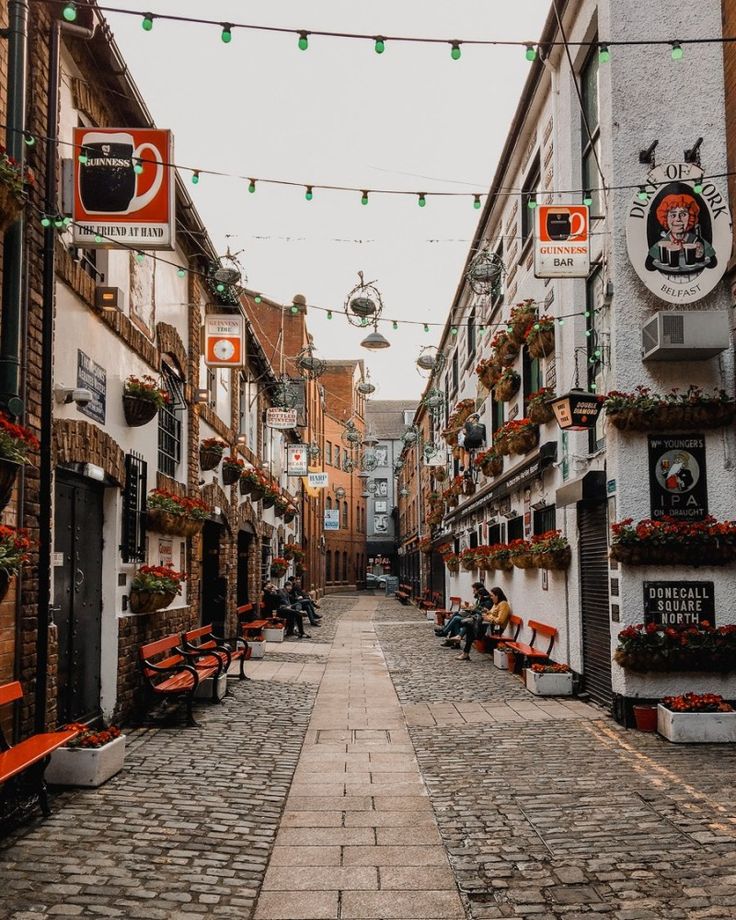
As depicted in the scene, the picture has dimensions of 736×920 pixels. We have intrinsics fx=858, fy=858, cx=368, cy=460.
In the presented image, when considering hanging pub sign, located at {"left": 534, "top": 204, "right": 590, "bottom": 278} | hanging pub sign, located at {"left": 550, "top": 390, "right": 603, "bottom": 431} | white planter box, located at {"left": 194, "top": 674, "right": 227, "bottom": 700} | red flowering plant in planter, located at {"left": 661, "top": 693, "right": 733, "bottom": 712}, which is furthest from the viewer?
white planter box, located at {"left": 194, "top": 674, "right": 227, "bottom": 700}

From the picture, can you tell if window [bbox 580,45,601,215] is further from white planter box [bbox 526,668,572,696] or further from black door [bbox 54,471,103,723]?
black door [bbox 54,471,103,723]

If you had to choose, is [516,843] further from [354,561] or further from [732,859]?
[354,561]

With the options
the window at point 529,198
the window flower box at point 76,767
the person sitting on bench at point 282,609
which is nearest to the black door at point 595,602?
the window flower box at point 76,767

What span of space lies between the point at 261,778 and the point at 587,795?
266 centimetres

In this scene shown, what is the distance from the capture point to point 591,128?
11.5 metres

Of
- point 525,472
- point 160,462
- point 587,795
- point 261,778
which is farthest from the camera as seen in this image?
point 525,472

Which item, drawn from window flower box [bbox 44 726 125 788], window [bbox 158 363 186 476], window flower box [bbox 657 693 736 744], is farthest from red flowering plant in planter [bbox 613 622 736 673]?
window [bbox 158 363 186 476]

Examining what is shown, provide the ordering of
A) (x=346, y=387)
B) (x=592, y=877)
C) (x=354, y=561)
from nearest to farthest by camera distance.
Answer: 1. (x=592, y=877)
2. (x=346, y=387)
3. (x=354, y=561)

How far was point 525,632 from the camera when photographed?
1534 cm

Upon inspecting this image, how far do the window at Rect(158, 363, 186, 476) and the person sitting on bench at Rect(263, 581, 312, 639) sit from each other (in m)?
8.96

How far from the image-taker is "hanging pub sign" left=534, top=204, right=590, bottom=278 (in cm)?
977

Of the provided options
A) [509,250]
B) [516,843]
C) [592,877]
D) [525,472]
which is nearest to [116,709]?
[516,843]

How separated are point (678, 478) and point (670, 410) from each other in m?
0.78

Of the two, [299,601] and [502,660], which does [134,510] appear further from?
[299,601]
